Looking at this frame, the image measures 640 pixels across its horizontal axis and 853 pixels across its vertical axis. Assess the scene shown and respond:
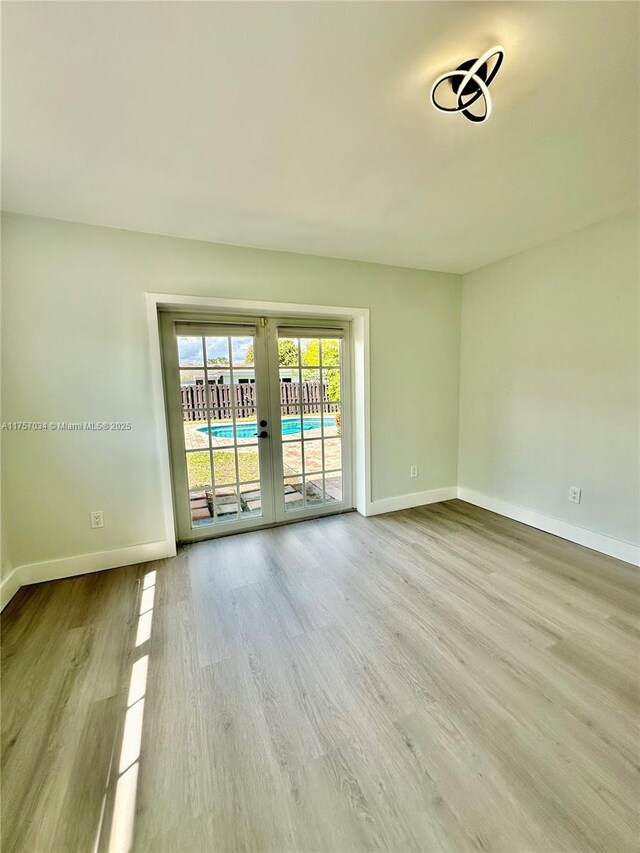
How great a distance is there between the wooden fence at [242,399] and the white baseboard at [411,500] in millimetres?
1110

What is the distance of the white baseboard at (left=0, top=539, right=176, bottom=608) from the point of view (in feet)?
7.15

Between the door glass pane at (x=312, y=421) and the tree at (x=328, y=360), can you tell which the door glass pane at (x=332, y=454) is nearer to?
the door glass pane at (x=312, y=421)

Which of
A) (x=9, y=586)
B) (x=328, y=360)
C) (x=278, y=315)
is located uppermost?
(x=278, y=315)

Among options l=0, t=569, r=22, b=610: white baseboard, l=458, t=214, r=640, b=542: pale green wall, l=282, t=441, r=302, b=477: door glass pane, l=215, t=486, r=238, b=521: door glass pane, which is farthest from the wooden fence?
l=458, t=214, r=640, b=542: pale green wall

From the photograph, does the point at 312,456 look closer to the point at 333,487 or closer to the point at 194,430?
the point at 333,487

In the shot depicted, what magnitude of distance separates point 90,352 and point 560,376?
12.3 feet

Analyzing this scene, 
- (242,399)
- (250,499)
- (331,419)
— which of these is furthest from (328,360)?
(250,499)

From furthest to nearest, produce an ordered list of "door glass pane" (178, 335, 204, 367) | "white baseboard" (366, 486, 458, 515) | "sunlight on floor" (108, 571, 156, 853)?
"white baseboard" (366, 486, 458, 515)
"door glass pane" (178, 335, 204, 367)
"sunlight on floor" (108, 571, 156, 853)

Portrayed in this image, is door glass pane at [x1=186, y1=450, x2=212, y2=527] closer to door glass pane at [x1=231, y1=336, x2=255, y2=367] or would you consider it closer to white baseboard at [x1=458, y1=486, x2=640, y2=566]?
door glass pane at [x1=231, y1=336, x2=255, y2=367]

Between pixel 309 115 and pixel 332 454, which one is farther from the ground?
pixel 309 115

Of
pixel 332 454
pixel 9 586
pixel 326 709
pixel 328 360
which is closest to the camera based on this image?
pixel 326 709

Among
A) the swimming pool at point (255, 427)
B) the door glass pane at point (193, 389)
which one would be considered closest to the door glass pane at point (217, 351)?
the door glass pane at point (193, 389)

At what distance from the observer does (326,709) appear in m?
1.37

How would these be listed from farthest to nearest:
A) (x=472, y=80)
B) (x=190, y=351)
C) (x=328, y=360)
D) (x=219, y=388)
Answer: (x=328, y=360) < (x=219, y=388) < (x=190, y=351) < (x=472, y=80)
